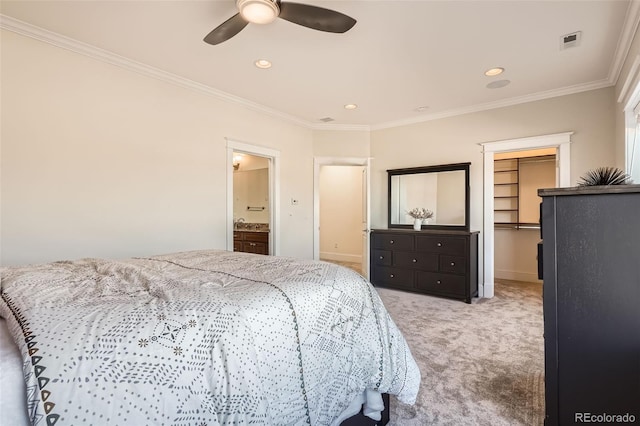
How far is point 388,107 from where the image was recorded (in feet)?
14.3

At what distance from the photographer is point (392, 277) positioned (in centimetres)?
461

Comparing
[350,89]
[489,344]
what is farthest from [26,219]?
[489,344]

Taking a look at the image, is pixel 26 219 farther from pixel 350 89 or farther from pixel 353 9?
pixel 350 89

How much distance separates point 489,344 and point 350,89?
3006 mm

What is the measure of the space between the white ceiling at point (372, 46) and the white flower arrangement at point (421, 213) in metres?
1.59

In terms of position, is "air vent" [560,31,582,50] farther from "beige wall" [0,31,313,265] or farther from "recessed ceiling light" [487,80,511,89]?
"beige wall" [0,31,313,265]

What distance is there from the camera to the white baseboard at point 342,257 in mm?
7100

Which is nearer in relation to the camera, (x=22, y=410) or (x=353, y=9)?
(x=22, y=410)

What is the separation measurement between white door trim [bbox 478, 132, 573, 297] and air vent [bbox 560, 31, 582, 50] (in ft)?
4.38

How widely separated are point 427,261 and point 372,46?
282 cm

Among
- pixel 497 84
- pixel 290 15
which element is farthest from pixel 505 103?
pixel 290 15

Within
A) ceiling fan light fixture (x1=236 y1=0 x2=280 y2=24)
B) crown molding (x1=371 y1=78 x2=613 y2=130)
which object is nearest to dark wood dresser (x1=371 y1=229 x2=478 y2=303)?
crown molding (x1=371 y1=78 x2=613 y2=130)

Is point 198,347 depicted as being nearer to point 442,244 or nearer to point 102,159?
point 102,159
